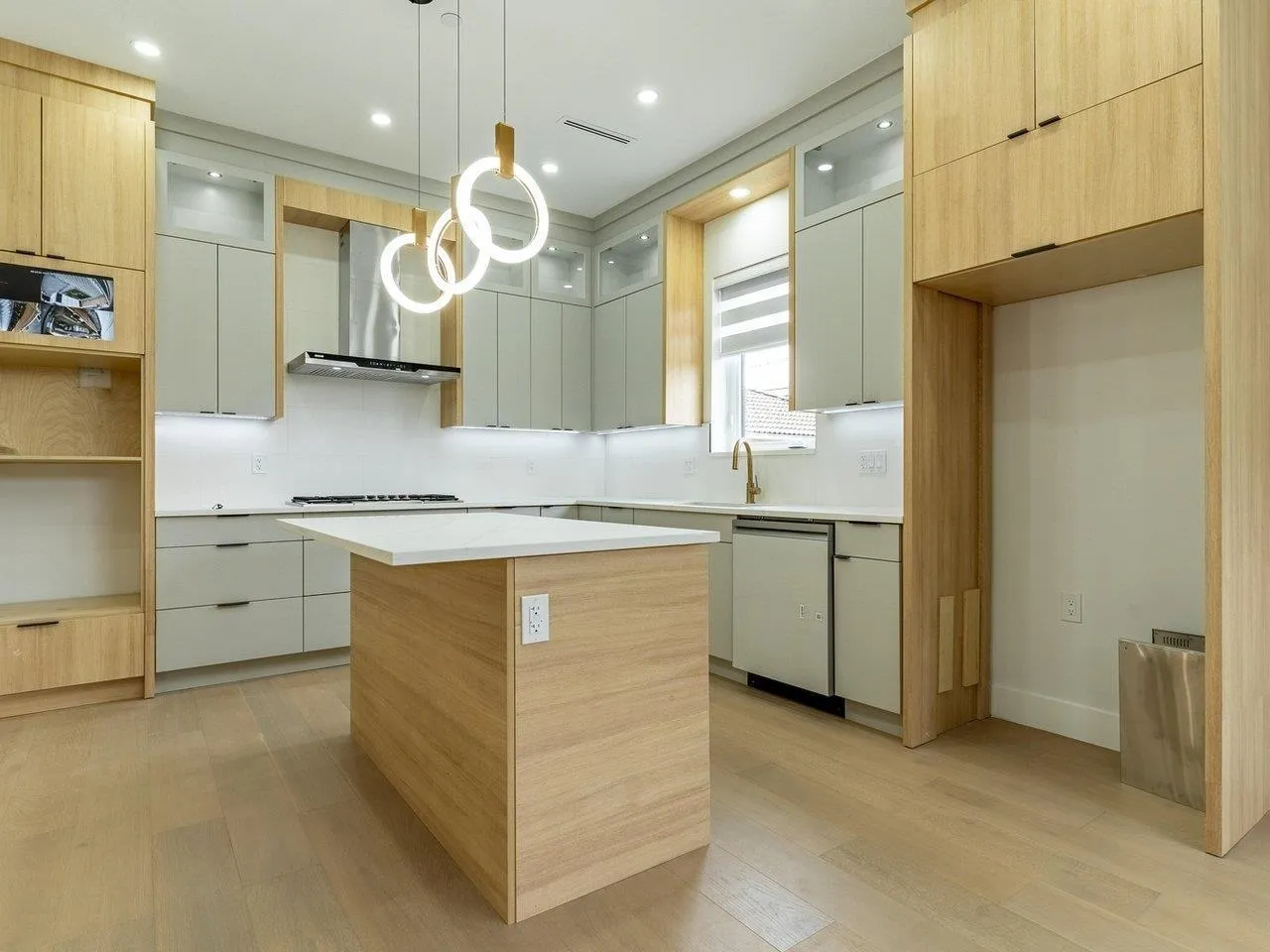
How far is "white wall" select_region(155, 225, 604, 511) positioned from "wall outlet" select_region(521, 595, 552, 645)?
3.09 metres

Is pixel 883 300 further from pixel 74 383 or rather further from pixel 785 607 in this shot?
pixel 74 383

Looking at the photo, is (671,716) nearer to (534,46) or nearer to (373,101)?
(534,46)

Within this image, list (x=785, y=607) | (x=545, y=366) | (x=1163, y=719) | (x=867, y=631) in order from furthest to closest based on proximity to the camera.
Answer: (x=545, y=366)
(x=785, y=607)
(x=867, y=631)
(x=1163, y=719)

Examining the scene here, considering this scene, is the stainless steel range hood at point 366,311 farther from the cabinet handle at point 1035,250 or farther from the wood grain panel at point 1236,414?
the wood grain panel at point 1236,414

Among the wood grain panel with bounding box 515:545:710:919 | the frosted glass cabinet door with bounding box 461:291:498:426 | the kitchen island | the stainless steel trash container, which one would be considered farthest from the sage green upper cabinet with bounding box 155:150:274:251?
the stainless steel trash container

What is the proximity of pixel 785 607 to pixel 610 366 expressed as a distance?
2398mm

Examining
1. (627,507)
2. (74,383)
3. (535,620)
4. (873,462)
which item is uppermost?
(74,383)

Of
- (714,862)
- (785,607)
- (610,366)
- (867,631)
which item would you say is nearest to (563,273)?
(610,366)

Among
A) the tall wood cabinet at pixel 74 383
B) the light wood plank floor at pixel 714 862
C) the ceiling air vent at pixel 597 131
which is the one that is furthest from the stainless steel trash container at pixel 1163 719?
the tall wood cabinet at pixel 74 383

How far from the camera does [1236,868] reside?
1.93 meters

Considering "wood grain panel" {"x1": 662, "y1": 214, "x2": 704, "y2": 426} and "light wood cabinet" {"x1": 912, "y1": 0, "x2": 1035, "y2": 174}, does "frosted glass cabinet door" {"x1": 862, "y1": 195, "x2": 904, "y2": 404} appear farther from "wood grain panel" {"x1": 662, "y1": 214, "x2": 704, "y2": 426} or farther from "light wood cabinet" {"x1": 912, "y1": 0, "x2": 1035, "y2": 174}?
"wood grain panel" {"x1": 662, "y1": 214, "x2": 704, "y2": 426}

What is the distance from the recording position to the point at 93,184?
335 centimetres

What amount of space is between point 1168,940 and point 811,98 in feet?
11.6

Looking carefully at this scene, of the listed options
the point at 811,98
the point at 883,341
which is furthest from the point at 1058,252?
the point at 811,98
